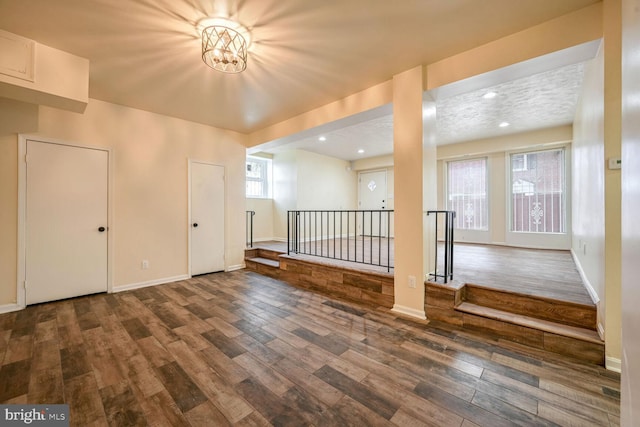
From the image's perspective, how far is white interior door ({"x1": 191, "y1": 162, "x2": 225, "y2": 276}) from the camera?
14.6 feet

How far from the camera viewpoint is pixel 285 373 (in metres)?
1.85

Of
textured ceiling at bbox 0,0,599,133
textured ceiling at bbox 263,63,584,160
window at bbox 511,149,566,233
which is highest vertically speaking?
textured ceiling at bbox 263,63,584,160

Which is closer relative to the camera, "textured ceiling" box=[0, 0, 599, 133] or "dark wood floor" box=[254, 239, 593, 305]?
"textured ceiling" box=[0, 0, 599, 133]

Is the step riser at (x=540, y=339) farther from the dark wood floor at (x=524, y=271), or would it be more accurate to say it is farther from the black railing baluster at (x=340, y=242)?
the black railing baluster at (x=340, y=242)

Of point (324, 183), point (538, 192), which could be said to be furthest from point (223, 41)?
point (538, 192)

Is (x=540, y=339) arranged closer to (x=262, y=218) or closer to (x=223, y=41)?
(x=223, y=41)

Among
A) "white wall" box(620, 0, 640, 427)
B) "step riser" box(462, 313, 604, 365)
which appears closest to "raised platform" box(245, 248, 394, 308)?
"step riser" box(462, 313, 604, 365)

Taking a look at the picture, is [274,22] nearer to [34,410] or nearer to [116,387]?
[116,387]

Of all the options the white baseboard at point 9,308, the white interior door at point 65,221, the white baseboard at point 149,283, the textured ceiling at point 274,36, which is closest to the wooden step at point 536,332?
the textured ceiling at point 274,36

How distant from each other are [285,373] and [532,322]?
220 cm

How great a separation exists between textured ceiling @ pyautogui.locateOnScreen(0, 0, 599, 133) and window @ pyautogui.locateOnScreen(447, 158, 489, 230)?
14.6 feet

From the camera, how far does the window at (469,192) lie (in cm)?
620

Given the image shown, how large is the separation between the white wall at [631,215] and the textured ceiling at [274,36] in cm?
157

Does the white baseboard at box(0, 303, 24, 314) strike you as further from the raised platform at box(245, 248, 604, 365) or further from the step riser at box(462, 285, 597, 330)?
the step riser at box(462, 285, 597, 330)
